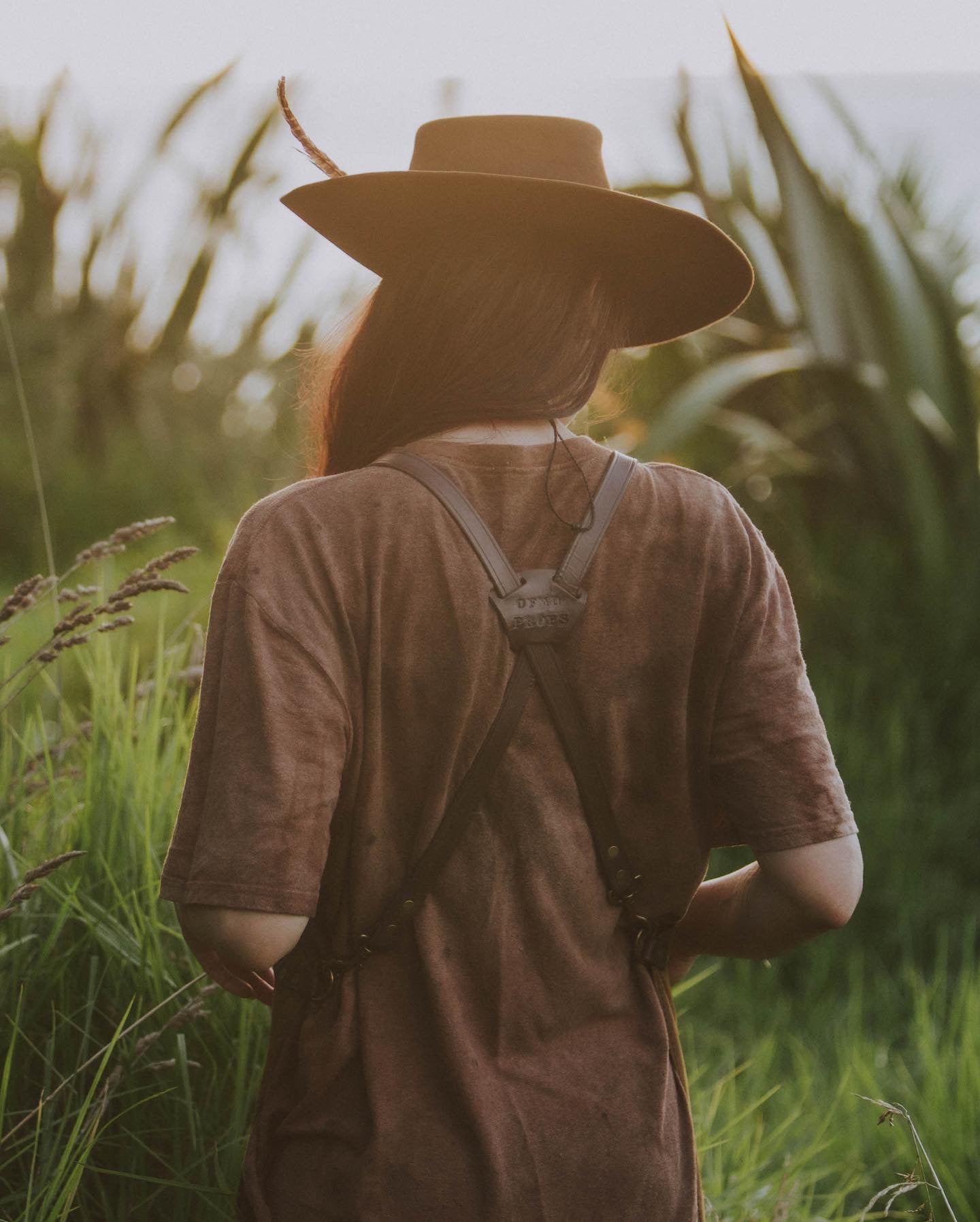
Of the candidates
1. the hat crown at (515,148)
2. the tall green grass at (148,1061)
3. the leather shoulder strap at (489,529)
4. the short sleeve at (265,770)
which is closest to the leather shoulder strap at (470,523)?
the leather shoulder strap at (489,529)

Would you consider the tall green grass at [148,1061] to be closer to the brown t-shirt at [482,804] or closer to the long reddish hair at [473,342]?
the brown t-shirt at [482,804]

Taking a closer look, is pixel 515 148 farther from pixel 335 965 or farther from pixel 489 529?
pixel 335 965

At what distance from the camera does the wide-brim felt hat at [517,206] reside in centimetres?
127

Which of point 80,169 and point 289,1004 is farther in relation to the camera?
point 80,169

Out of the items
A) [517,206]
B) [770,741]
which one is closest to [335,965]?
[770,741]

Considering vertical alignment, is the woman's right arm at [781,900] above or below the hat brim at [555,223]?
below

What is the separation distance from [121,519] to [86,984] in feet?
14.3

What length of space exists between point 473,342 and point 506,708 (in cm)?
36

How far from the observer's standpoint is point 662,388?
16.0 feet

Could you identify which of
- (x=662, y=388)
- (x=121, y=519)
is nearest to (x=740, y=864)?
(x=662, y=388)

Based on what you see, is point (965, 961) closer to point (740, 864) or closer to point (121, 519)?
point (740, 864)

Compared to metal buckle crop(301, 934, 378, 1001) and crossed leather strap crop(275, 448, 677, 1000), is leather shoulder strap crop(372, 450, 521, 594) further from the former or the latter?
metal buckle crop(301, 934, 378, 1001)

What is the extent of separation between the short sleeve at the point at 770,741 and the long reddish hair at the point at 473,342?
262 millimetres

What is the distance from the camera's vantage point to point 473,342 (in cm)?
127
